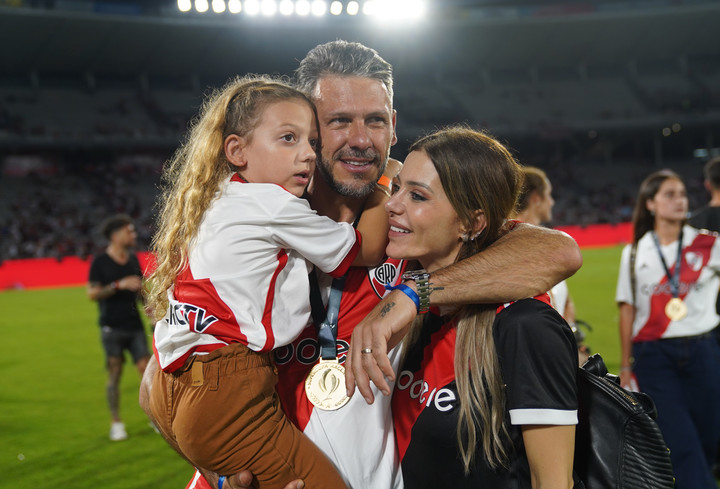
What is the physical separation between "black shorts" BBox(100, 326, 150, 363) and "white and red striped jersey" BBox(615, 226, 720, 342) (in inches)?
200

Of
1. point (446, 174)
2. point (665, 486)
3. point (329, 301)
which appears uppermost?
point (446, 174)

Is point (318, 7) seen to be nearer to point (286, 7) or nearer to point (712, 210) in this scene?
point (286, 7)

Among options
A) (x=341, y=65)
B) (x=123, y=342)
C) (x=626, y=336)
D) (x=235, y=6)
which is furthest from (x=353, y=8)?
(x=341, y=65)

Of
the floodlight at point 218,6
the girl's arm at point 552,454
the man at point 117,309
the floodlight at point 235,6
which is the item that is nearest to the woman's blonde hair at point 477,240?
the girl's arm at point 552,454

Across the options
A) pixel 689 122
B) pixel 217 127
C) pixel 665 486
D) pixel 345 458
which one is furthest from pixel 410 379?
pixel 689 122

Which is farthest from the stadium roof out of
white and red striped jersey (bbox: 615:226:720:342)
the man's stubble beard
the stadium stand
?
the man's stubble beard

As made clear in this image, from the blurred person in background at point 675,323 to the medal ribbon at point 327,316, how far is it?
3.18 meters

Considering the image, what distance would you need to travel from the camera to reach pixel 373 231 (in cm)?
237

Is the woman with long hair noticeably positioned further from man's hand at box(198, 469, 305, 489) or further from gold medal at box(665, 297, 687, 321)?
gold medal at box(665, 297, 687, 321)

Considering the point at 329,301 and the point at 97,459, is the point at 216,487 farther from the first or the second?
the point at 97,459

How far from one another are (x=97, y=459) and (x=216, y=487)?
15.9 ft

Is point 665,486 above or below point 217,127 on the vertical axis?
below

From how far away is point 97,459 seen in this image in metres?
6.32

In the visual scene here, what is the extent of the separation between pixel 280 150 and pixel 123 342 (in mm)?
5693
